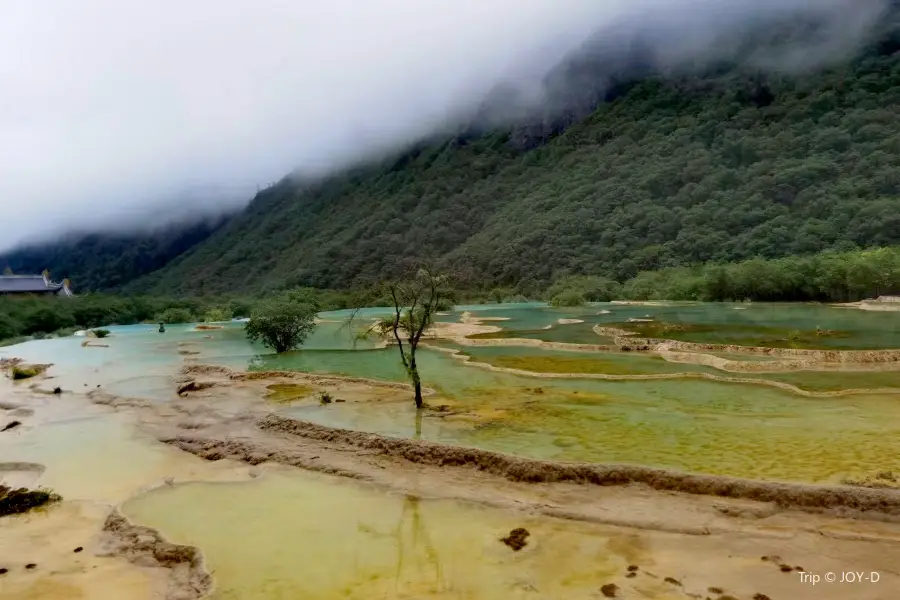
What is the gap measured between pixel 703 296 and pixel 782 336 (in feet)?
175

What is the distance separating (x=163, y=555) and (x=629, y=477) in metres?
9.00

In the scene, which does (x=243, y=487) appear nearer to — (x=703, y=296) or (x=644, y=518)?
(x=644, y=518)

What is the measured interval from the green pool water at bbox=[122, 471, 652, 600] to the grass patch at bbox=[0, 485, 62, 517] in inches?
78.4

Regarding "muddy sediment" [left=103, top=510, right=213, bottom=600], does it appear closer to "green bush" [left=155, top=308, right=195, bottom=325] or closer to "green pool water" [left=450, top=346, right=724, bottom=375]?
"green pool water" [left=450, top=346, right=724, bottom=375]

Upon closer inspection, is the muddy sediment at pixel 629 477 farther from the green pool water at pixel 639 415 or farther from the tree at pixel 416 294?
the tree at pixel 416 294

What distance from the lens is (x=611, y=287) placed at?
355ft

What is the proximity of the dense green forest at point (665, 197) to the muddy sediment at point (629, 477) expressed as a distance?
73726 mm

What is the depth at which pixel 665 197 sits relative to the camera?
138m

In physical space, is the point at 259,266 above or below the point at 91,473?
above

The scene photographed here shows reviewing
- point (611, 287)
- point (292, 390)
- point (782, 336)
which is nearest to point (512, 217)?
point (611, 287)

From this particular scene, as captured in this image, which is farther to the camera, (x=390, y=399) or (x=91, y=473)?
(x=390, y=399)

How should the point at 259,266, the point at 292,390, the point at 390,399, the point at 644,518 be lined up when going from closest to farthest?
the point at 644,518 < the point at 390,399 < the point at 292,390 < the point at 259,266

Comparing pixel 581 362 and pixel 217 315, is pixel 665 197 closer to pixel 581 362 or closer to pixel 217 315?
pixel 217 315

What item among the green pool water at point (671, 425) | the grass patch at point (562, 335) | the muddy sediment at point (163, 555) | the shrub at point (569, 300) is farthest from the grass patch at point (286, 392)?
the shrub at point (569, 300)
